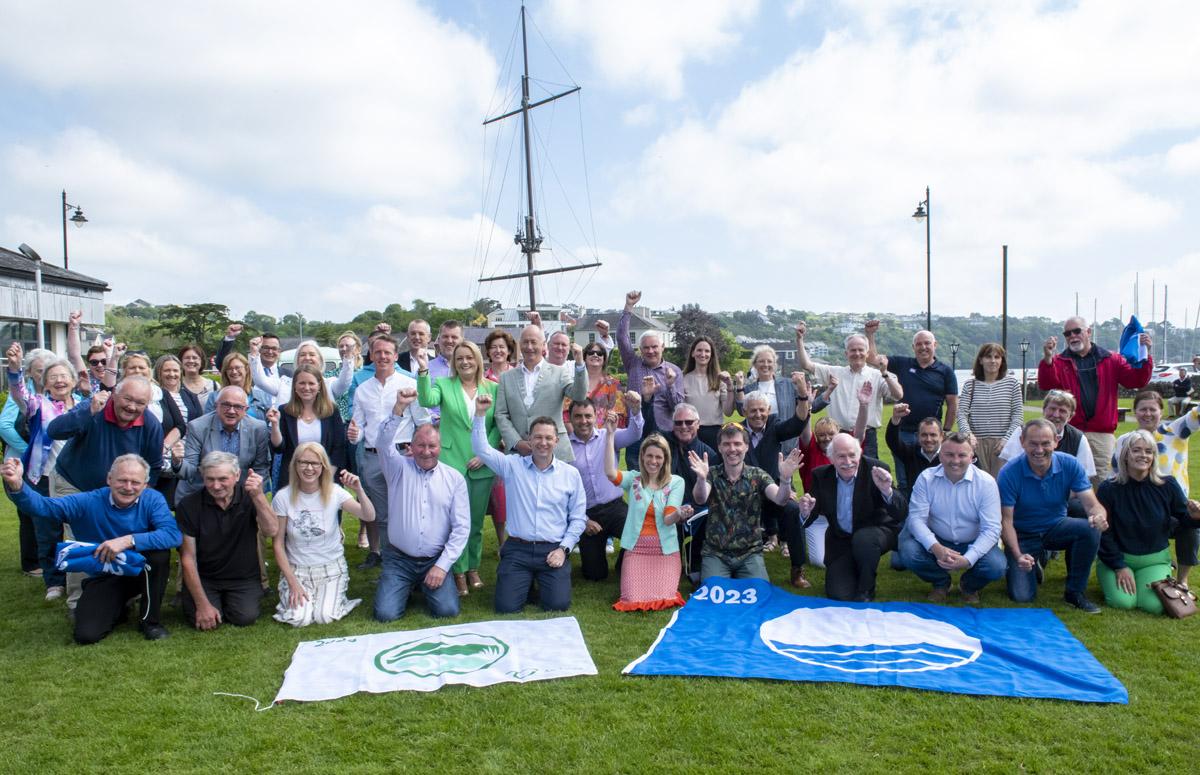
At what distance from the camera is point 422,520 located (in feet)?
19.7

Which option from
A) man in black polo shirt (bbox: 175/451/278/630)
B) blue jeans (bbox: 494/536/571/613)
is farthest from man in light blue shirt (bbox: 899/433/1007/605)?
man in black polo shirt (bbox: 175/451/278/630)

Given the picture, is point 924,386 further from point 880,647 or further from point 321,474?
point 321,474

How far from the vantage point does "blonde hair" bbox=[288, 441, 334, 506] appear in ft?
19.1

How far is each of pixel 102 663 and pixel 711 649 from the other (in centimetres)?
390

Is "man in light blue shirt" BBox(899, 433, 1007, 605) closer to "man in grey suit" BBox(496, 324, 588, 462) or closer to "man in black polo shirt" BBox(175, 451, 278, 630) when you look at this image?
"man in grey suit" BBox(496, 324, 588, 462)

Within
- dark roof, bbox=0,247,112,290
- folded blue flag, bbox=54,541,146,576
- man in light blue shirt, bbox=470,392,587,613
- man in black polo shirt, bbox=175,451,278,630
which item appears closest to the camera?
folded blue flag, bbox=54,541,146,576

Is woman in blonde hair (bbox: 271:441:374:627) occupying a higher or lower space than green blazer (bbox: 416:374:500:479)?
lower

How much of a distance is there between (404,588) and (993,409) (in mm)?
5457

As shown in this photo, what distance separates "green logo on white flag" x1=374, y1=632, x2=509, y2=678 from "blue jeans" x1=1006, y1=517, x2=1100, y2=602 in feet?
12.8

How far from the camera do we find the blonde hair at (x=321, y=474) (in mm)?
5836

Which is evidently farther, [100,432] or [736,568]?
[736,568]

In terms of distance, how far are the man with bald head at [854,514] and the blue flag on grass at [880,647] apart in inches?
11.4

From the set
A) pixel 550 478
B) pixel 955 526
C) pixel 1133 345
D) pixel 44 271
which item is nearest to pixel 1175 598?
pixel 955 526

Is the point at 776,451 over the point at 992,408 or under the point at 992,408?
under
